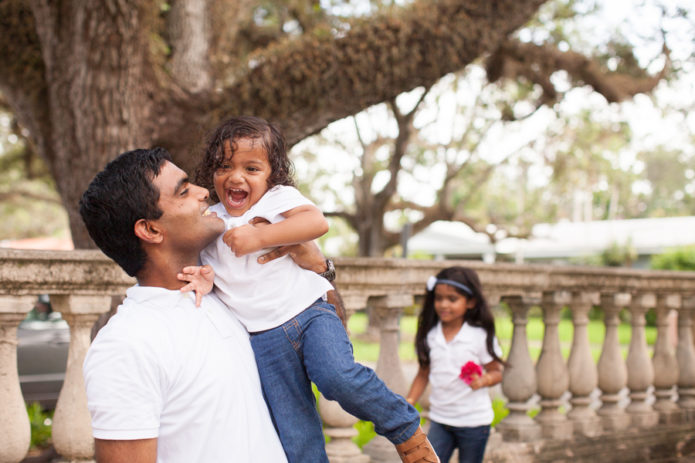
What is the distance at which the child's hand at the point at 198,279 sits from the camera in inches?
74.3

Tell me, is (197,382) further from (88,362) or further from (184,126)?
(184,126)

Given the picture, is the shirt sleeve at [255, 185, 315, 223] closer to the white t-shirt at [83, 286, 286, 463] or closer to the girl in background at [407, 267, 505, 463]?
the white t-shirt at [83, 286, 286, 463]

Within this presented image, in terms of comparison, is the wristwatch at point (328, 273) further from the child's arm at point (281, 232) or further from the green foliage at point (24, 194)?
the green foliage at point (24, 194)

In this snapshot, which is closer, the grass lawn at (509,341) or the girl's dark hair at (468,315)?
the girl's dark hair at (468,315)

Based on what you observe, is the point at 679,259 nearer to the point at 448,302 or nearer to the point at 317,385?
the point at 448,302

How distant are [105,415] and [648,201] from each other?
64869 mm

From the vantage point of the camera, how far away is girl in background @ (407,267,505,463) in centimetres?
352

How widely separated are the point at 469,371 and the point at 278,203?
1855 millimetres

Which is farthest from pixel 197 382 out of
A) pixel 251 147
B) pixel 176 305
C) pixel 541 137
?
pixel 541 137

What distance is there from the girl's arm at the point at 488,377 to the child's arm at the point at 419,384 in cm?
30

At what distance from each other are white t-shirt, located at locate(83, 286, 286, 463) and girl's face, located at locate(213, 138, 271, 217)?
0.43 meters

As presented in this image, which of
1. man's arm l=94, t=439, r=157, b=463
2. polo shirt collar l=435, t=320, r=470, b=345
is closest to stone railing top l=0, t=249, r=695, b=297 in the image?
polo shirt collar l=435, t=320, r=470, b=345

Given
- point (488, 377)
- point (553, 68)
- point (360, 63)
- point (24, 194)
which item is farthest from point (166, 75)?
point (24, 194)

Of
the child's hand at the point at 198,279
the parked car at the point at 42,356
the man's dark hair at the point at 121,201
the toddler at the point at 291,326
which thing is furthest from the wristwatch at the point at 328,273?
the parked car at the point at 42,356
